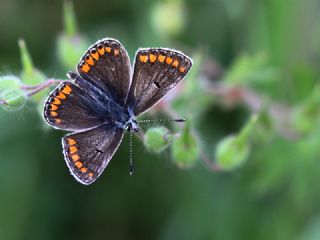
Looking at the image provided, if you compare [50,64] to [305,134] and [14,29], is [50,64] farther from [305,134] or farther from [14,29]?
[305,134]

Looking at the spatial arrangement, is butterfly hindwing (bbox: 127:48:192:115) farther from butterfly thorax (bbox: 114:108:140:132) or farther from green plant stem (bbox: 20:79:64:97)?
green plant stem (bbox: 20:79:64:97)

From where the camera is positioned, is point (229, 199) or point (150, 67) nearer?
point (150, 67)

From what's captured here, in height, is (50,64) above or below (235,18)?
below

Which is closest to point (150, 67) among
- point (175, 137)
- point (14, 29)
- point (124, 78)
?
point (124, 78)

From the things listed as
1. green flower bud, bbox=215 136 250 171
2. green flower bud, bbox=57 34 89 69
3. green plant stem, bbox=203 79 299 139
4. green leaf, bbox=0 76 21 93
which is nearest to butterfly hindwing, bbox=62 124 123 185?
green leaf, bbox=0 76 21 93

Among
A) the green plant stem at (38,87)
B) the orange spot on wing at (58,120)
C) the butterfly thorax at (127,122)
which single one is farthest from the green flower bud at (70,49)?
the orange spot on wing at (58,120)

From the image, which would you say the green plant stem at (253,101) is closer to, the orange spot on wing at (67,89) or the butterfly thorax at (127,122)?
the butterfly thorax at (127,122)

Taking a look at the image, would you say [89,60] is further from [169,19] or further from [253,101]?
[169,19]

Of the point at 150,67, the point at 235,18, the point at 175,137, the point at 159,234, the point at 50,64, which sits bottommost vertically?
the point at 159,234
